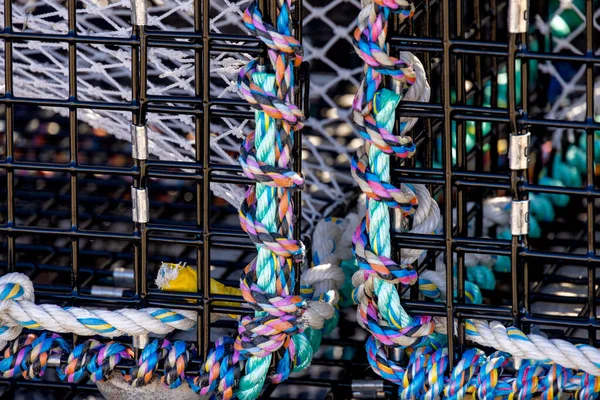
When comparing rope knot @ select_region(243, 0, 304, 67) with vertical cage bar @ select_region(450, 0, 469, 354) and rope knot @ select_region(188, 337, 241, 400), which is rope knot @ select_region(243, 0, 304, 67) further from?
rope knot @ select_region(188, 337, 241, 400)

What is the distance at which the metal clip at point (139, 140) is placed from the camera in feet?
2.54

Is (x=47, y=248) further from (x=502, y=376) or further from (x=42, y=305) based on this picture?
(x=502, y=376)

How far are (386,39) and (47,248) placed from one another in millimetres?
643

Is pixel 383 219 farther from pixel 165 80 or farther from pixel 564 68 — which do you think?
pixel 564 68

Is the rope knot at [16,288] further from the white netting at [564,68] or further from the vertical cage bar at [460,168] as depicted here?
the white netting at [564,68]

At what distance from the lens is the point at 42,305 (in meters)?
0.81

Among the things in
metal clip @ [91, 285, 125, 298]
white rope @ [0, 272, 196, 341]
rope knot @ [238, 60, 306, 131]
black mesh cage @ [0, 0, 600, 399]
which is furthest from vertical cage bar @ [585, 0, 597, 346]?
metal clip @ [91, 285, 125, 298]

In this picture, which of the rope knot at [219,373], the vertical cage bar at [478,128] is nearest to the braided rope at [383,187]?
the rope knot at [219,373]

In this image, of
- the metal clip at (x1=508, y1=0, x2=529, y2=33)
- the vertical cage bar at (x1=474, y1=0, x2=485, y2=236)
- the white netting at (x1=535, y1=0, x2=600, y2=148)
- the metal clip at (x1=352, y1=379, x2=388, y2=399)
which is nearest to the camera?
the metal clip at (x1=508, y1=0, x2=529, y2=33)

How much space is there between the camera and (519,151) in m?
0.73

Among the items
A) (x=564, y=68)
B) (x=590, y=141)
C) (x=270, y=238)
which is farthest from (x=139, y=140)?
(x=564, y=68)

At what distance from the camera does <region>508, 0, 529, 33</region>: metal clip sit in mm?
707

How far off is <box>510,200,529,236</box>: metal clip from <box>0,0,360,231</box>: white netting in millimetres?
281

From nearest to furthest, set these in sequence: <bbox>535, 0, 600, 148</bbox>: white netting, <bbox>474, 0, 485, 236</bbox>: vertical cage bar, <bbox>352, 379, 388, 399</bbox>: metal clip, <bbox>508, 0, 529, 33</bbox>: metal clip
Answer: <bbox>508, 0, 529, 33</bbox>: metal clip, <bbox>352, 379, 388, 399</bbox>: metal clip, <bbox>474, 0, 485, 236</bbox>: vertical cage bar, <bbox>535, 0, 600, 148</bbox>: white netting
